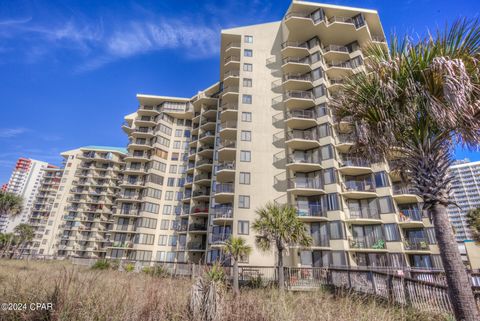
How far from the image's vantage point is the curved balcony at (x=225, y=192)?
1160 inches

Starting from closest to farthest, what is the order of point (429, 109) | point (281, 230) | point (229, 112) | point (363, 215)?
point (429, 109) < point (281, 230) < point (363, 215) < point (229, 112)

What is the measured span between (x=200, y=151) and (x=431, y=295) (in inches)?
A: 1389

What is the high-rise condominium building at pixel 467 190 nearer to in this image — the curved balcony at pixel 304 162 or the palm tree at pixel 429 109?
the curved balcony at pixel 304 162

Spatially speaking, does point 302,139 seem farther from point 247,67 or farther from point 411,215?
point 247,67

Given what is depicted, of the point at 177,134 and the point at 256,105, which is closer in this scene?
the point at 256,105

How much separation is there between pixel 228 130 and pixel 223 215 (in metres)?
11.7

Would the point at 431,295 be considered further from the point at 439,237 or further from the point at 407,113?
the point at 407,113

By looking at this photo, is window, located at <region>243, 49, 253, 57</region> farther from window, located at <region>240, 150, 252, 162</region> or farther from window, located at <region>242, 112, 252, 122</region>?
window, located at <region>240, 150, 252, 162</region>

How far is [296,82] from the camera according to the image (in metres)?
32.0

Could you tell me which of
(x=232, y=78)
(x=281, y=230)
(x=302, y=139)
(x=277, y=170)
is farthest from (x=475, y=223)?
(x=232, y=78)

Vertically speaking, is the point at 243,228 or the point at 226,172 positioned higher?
the point at 226,172

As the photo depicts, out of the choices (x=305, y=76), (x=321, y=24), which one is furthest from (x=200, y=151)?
(x=321, y=24)

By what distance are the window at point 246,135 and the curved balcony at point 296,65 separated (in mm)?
10902

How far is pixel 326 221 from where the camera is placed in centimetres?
2573
